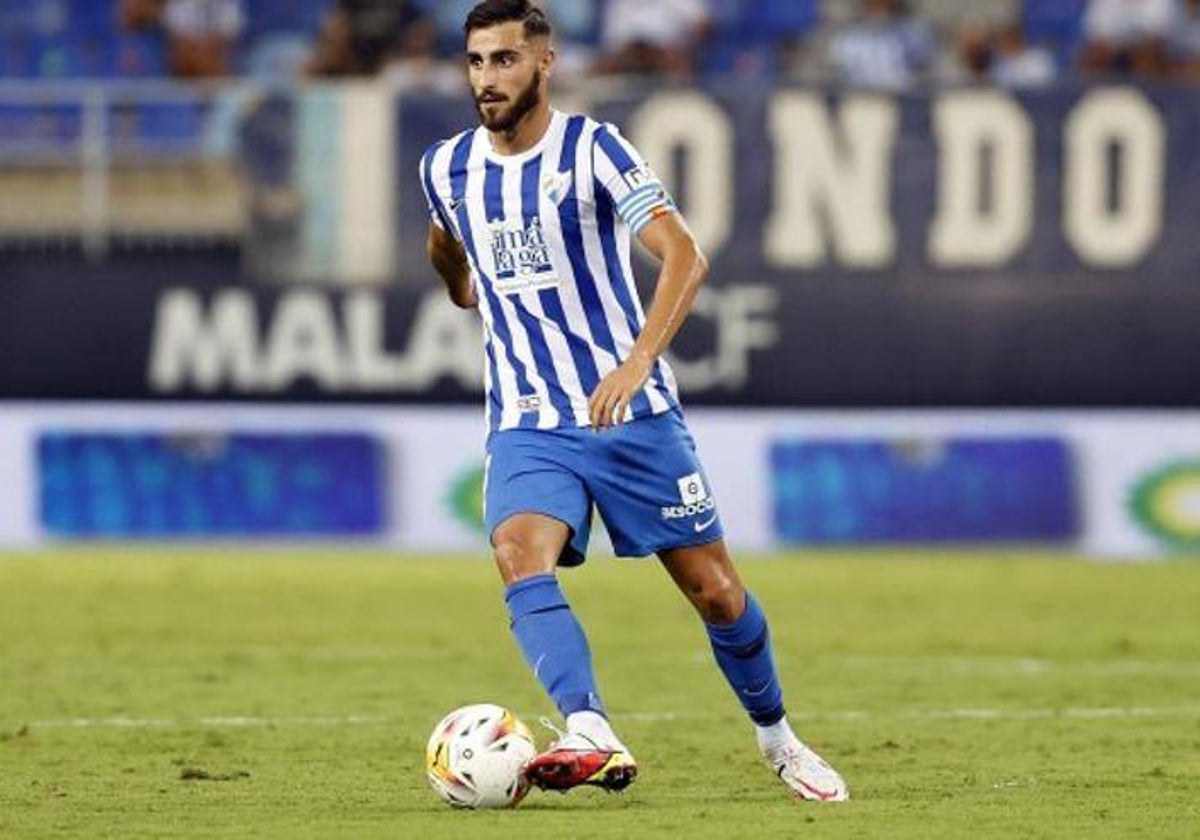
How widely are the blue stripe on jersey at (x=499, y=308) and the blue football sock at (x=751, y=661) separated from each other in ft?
2.49

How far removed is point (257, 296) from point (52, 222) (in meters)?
1.50

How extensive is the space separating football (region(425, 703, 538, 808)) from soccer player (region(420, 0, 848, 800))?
0.61 feet

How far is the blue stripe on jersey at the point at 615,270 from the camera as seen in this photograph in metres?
7.56

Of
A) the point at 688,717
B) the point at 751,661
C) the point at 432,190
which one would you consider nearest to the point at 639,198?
the point at 432,190

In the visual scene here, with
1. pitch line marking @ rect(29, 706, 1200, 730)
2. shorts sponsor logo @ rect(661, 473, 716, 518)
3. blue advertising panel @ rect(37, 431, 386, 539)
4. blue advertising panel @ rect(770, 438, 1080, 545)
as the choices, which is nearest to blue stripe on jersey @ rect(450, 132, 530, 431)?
shorts sponsor logo @ rect(661, 473, 716, 518)

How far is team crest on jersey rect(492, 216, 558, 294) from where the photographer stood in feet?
24.6

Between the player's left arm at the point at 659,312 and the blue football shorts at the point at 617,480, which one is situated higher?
the player's left arm at the point at 659,312

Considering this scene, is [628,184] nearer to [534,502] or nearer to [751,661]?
[534,502]

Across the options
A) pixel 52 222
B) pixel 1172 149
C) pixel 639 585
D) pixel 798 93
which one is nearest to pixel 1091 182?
pixel 1172 149

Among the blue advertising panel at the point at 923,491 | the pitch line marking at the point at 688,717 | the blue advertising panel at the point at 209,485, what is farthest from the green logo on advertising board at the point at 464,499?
the pitch line marking at the point at 688,717

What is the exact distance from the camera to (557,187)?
295 inches

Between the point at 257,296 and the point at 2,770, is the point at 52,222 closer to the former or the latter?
the point at 257,296

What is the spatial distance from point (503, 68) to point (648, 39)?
13450 millimetres

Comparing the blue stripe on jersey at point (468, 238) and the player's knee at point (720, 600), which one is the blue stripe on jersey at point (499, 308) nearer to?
the blue stripe on jersey at point (468, 238)
